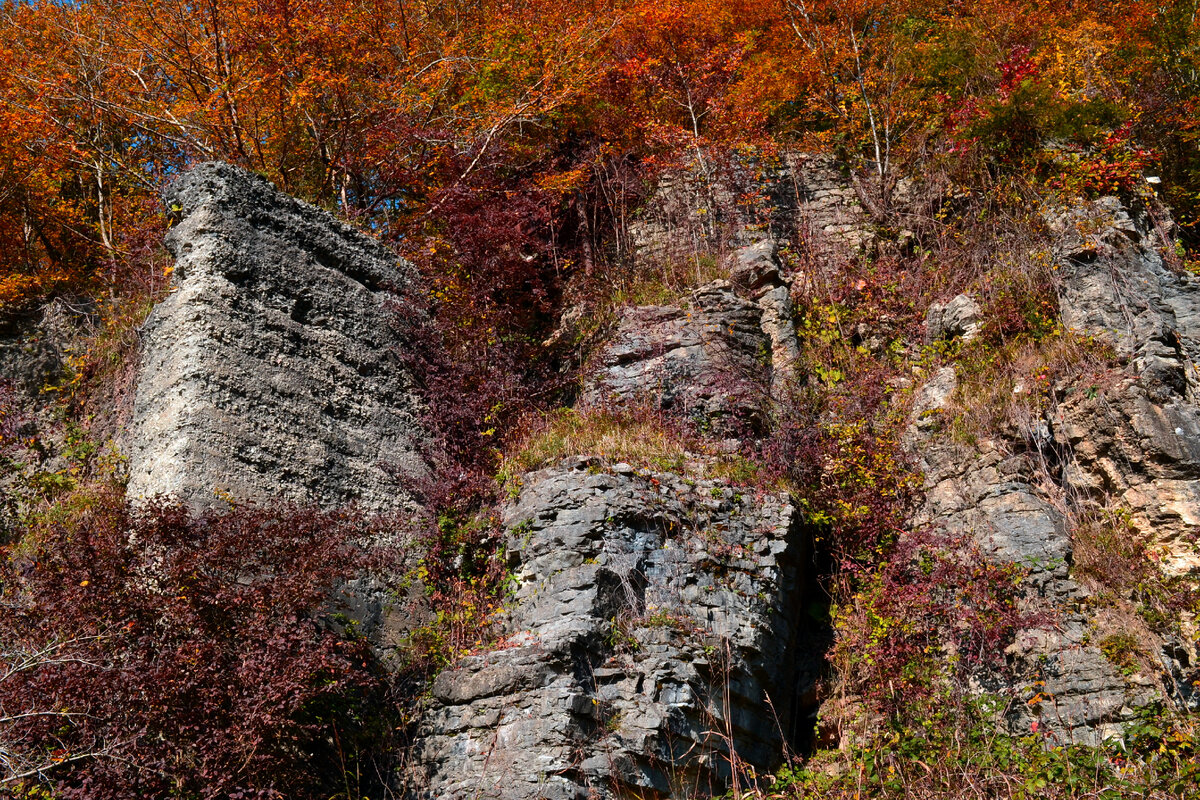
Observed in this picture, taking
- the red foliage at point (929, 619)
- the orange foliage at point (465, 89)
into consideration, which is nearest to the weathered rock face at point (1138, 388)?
the red foliage at point (929, 619)

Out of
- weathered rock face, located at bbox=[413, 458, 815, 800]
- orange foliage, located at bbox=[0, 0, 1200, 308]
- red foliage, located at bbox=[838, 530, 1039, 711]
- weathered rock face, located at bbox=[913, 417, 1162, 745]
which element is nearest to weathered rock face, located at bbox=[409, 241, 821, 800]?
weathered rock face, located at bbox=[413, 458, 815, 800]

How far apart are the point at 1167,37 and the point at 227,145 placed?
44.3 feet

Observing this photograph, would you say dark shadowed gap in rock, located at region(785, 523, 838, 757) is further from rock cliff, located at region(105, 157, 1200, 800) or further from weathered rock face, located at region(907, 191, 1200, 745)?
weathered rock face, located at region(907, 191, 1200, 745)

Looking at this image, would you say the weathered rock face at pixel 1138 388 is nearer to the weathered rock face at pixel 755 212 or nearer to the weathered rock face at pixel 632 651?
the weathered rock face at pixel 632 651

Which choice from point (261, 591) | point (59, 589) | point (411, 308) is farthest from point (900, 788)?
point (411, 308)

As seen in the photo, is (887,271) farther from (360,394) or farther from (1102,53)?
(360,394)

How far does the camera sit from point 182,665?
6051 millimetres

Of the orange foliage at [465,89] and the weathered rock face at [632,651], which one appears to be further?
the orange foliage at [465,89]

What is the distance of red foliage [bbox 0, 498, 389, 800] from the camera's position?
5.81 m

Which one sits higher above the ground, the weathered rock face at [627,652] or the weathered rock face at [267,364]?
the weathered rock face at [267,364]

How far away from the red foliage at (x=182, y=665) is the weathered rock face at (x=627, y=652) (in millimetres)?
1103

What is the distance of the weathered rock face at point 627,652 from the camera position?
22.2 ft

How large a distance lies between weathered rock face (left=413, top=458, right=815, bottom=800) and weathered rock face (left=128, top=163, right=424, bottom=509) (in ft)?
6.66

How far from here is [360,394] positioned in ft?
31.8
